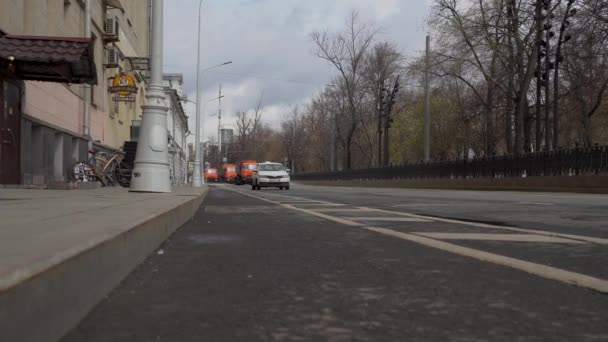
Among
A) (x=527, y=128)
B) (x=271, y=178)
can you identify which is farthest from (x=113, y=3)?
(x=527, y=128)

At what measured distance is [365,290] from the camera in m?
2.93

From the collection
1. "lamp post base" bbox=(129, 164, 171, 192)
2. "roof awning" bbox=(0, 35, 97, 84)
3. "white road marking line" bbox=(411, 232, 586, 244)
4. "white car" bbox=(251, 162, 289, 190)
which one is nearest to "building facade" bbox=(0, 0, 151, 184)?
"roof awning" bbox=(0, 35, 97, 84)

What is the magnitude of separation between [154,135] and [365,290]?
7790 mm

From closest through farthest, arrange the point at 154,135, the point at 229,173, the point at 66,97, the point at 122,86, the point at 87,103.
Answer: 1. the point at 154,135
2. the point at 66,97
3. the point at 87,103
4. the point at 122,86
5. the point at 229,173

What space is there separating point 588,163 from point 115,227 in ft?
73.8

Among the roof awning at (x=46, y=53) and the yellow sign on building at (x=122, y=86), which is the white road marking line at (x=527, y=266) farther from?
the yellow sign on building at (x=122, y=86)

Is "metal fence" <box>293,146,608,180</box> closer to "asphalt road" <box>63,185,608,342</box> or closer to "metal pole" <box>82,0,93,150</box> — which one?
"asphalt road" <box>63,185,608,342</box>

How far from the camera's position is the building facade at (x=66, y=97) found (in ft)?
47.6

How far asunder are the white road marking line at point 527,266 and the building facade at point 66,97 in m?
8.60

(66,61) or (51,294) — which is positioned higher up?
(66,61)

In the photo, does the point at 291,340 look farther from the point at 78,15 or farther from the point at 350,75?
the point at 350,75

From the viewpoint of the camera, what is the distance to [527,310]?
8.21 ft

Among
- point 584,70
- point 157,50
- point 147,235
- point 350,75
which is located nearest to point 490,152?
point 584,70

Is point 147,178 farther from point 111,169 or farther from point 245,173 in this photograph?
point 245,173
